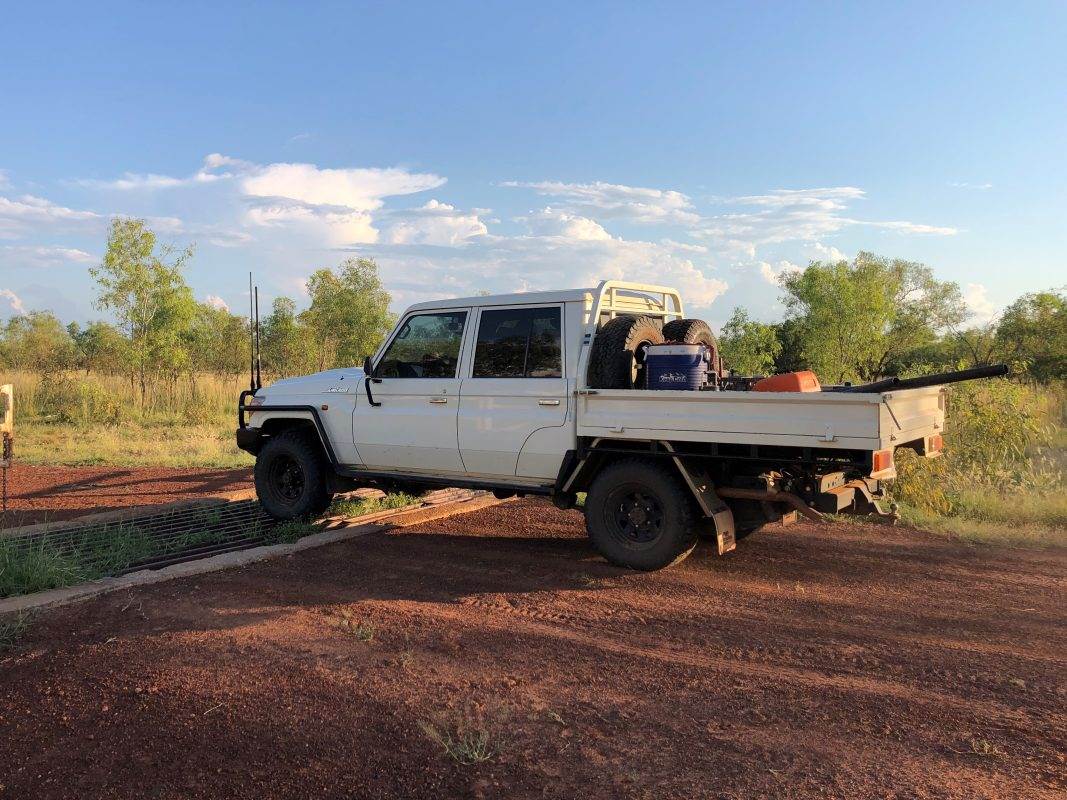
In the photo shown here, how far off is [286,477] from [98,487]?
12.2 ft

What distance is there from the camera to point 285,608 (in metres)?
5.17

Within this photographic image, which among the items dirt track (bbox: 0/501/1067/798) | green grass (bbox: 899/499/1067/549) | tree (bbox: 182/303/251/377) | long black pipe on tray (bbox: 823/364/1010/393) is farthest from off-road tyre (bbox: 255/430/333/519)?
tree (bbox: 182/303/251/377)

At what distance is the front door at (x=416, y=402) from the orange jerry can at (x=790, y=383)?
258cm

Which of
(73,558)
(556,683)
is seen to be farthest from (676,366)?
(73,558)

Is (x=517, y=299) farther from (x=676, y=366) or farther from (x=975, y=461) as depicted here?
(x=975, y=461)

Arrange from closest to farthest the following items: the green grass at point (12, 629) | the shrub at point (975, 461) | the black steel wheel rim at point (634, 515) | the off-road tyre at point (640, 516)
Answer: the green grass at point (12, 629) < the off-road tyre at point (640, 516) < the black steel wheel rim at point (634, 515) < the shrub at point (975, 461)

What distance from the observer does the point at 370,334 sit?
19.5 m

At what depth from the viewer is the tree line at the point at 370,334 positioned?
1723cm

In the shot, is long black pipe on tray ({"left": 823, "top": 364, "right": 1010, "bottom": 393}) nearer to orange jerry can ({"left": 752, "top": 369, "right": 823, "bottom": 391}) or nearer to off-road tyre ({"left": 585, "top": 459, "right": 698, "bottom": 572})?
orange jerry can ({"left": 752, "top": 369, "right": 823, "bottom": 391})

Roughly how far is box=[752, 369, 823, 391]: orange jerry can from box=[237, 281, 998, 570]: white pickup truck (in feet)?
1.41

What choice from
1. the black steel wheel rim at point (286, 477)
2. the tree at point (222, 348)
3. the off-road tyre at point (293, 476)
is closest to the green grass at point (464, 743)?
the off-road tyre at point (293, 476)

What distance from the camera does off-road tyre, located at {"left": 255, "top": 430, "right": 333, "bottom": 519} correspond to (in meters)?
7.61

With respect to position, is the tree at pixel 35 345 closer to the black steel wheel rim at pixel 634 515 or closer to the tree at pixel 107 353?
the tree at pixel 107 353

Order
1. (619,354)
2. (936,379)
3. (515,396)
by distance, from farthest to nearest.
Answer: (515,396), (619,354), (936,379)
